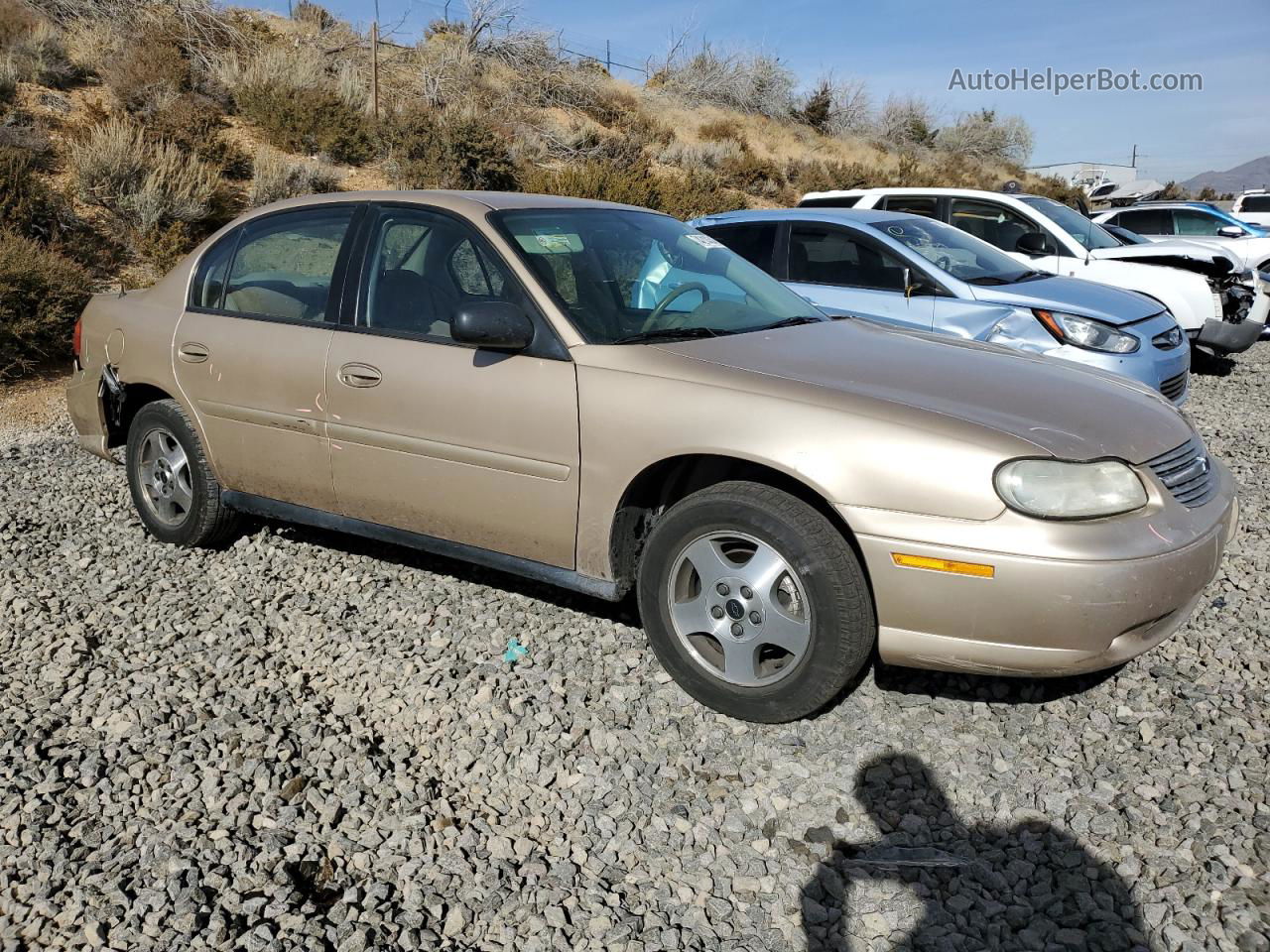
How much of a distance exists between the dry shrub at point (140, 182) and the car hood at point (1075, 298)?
10.1 m

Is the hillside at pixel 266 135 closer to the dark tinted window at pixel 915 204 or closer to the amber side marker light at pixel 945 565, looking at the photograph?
the dark tinted window at pixel 915 204

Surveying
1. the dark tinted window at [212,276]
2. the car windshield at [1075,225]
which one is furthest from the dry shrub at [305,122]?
the dark tinted window at [212,276]

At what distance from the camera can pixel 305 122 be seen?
1695cm

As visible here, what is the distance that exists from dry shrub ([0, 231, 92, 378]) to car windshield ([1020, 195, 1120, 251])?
977cm

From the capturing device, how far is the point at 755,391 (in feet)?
10.1

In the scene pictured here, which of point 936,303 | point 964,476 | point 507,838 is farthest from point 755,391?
point 936,303

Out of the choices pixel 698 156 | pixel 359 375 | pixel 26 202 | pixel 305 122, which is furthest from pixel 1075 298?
pixel 698 156

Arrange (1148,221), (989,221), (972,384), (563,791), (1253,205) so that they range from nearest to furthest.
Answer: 1. (563,791)
2. (972,384)
3. (989,221)
4. (1148,221)
5. (1253,205)

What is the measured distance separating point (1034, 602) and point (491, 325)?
→ 75.4 inches

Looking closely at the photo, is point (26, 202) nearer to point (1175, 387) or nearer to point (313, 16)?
point (1175, 387)

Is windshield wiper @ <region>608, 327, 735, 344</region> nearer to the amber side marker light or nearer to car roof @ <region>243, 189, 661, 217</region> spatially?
car roof @ <region>243, 189, 661, 217</region>

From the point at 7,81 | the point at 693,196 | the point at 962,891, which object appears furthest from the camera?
the point at 693,196

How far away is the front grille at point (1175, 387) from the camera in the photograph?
678cm

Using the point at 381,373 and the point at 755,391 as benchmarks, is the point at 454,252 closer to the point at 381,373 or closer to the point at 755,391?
the point at 381,373
